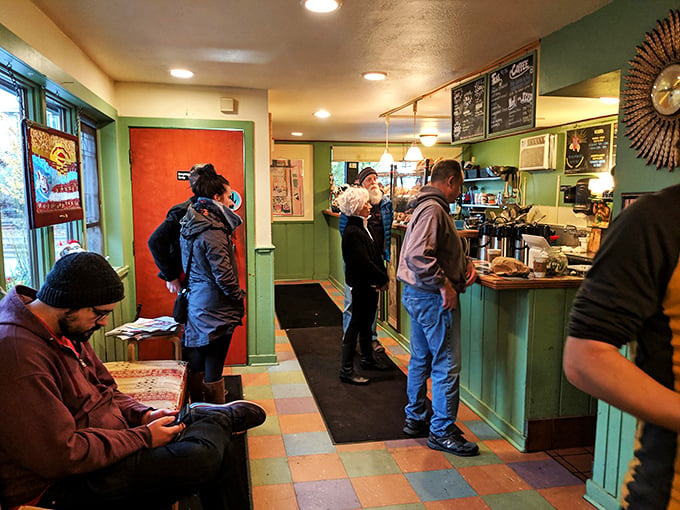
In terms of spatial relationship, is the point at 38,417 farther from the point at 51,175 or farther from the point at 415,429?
the point at 415,429

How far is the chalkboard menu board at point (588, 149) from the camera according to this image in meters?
6.11

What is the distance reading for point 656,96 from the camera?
2.02 m

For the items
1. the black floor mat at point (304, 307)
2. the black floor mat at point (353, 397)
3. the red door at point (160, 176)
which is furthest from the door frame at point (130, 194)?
the black floor mat at point (304, 307)

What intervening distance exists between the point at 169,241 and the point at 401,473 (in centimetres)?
192

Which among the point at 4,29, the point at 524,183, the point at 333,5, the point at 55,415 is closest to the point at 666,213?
the point at 55,415

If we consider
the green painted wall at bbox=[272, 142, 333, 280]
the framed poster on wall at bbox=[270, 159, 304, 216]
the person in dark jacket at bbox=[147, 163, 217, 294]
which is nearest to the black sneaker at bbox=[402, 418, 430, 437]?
the person in dark jacket at bbox=[147, 163, 217, 294]

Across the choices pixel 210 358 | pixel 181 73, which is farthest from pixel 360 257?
pixel 181 73

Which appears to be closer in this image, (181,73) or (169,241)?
(169,241)

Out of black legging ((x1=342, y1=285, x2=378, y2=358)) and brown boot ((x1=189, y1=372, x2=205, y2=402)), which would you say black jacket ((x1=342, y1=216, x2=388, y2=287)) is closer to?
black legging ((x1=342, y1=285, x2=378, y2=358))

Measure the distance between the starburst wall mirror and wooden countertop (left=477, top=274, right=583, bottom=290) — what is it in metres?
0.87

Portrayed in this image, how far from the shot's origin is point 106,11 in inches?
95.3

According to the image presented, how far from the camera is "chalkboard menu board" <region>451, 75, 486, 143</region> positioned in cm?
367

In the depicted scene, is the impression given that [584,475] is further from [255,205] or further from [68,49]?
[68,49]

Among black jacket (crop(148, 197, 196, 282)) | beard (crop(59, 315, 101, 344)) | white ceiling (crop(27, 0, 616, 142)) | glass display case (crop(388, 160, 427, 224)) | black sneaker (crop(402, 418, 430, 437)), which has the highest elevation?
white ceiling (crop(27, 0, 616, 142))
